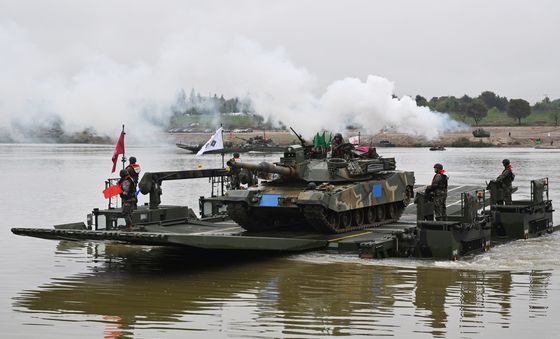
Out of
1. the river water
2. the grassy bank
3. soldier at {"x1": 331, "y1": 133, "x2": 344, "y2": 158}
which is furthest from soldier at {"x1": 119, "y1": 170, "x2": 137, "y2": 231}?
the grassy bank

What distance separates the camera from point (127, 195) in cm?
1941

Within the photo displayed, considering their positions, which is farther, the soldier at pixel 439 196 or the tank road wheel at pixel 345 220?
the tank road wheel at pixel 345 220

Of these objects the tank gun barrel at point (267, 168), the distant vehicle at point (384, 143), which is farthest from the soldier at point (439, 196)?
the distant vehicle at point (384, 143)

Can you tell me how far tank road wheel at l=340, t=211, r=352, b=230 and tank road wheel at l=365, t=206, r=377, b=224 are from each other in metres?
1.00

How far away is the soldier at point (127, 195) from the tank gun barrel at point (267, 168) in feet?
6.94

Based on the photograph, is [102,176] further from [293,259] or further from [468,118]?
[468,118]

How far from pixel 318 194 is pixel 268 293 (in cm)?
470

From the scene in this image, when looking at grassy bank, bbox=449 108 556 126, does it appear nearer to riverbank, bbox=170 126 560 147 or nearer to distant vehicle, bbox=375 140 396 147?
riverbank, bbox=170 126 560 147

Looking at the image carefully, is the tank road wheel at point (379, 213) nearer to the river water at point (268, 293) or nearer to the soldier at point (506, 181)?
the soldier at point (506, 181)

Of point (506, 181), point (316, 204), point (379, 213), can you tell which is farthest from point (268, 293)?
point (506, 181)

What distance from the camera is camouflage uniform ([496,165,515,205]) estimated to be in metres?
23.2

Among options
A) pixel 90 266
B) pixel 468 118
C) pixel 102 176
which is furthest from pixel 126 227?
pixel 468 118

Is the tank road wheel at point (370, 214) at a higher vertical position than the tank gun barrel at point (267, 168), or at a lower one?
lower

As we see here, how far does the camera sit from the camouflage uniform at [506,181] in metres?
23.2
